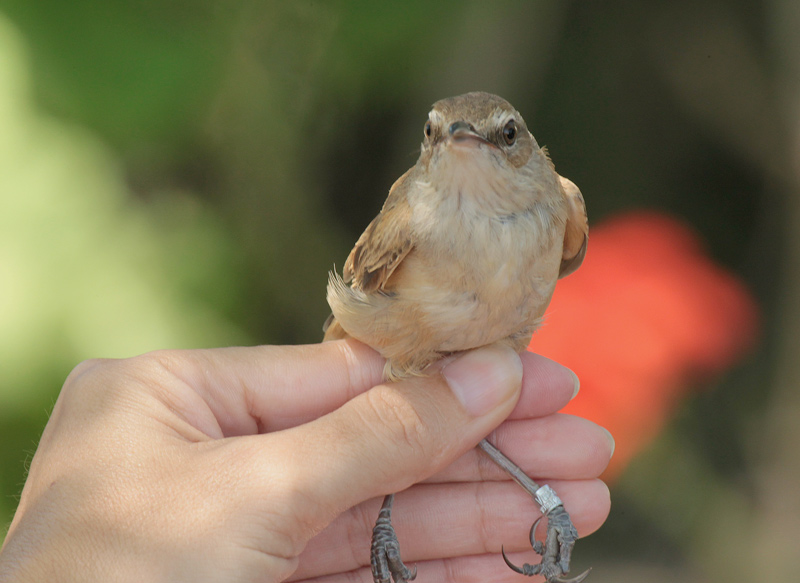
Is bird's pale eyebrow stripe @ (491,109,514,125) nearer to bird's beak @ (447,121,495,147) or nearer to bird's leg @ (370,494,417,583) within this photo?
bird's beak @ (447,121,495,147)

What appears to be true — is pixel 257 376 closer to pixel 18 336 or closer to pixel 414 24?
pixel 18 336

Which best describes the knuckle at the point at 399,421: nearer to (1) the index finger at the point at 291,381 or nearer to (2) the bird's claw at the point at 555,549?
(1) the index finger at the point at 291,381

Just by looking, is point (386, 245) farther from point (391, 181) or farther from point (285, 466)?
point (391, 181)

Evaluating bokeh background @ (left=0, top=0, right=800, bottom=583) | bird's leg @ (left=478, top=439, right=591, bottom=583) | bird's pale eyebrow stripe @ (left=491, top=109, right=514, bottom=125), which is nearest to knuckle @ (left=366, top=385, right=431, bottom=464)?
bird's leg @ (left=478, top=439, right=591, bottom=583)

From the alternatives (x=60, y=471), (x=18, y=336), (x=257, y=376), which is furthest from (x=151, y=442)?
(x=18, y=336)

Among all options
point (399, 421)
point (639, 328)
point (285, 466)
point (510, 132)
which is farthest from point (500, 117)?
point (639, 328)

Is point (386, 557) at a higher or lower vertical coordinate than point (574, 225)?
lower
